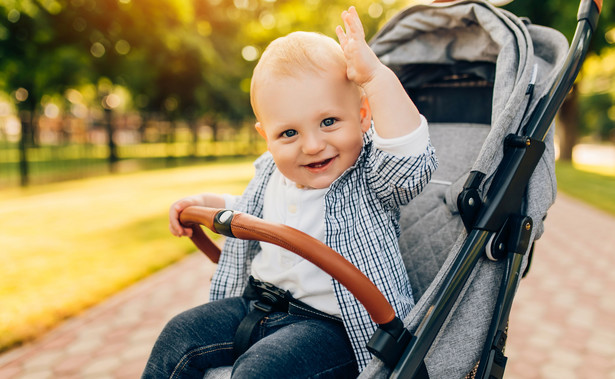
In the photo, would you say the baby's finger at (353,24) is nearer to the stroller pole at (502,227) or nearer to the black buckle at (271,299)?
the stroller pole at (502,227)

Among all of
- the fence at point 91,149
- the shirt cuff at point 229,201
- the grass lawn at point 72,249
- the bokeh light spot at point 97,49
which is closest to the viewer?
the shirt cuff at point 229,201

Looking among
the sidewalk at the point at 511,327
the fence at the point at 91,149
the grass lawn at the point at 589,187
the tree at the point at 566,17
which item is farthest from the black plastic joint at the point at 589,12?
the fence at the point at 91,149

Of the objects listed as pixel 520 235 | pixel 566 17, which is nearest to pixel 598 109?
pixel 566 17

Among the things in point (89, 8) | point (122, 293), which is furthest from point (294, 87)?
point (89, 8)

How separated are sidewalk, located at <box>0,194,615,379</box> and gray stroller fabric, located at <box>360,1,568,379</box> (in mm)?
1332

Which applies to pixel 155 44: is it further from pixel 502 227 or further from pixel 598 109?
pixel 598 109

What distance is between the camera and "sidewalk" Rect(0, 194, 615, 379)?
105 inches

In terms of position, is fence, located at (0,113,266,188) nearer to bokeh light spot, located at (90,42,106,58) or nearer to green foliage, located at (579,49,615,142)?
bokeh light spot, located at (90,42,106,58)

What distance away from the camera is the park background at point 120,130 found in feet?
13.4

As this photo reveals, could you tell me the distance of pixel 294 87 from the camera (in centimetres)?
133

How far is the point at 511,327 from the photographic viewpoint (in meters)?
3.20

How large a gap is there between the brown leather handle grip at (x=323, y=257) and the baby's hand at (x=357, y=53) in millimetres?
490

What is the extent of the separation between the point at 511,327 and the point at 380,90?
2.55 metres

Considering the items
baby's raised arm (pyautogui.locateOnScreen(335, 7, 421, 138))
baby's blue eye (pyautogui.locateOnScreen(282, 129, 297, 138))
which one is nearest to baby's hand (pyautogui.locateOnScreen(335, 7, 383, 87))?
baby's raised arm (pyautogui.locateOnScreen(335, 7, 421, 138))
